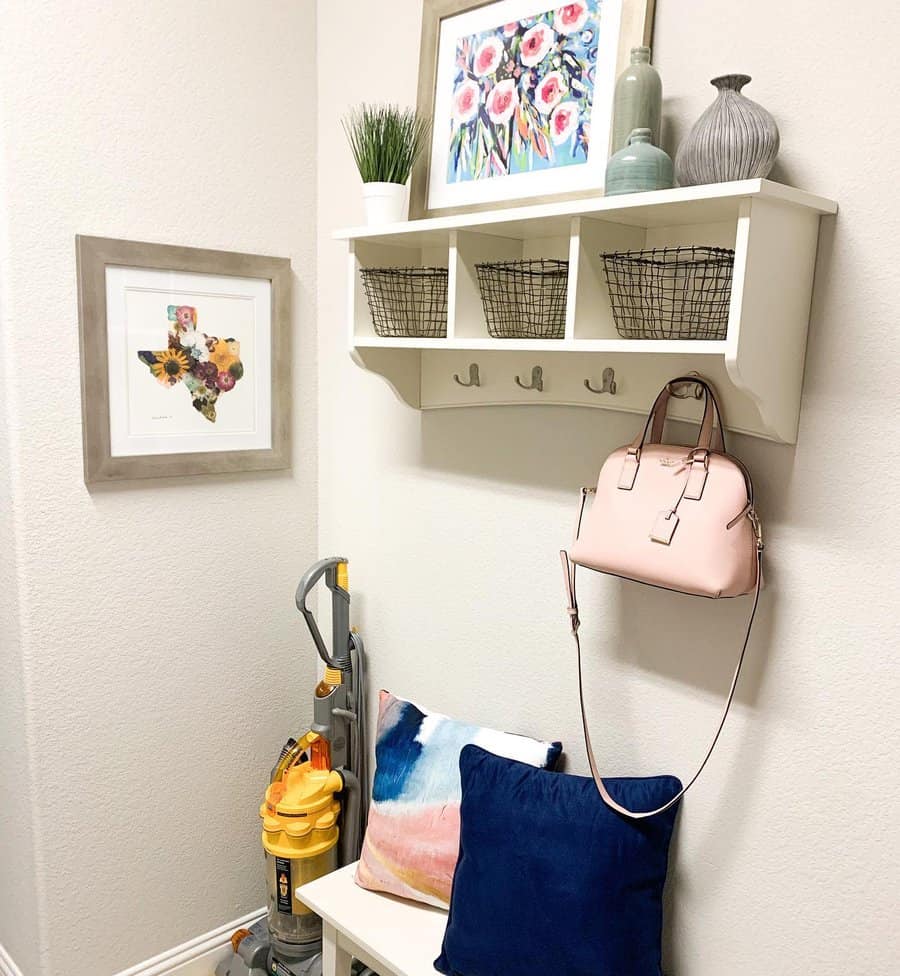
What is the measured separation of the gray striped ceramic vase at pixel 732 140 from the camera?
120 cm

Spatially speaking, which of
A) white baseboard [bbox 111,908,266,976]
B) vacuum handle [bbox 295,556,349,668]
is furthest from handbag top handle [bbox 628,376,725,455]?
white baseboard [bbox 111,908,266,976]

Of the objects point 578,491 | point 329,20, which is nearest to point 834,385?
point 578,491

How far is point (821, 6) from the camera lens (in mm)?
1244

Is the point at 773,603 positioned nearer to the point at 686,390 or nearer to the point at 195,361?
the point at 686,390

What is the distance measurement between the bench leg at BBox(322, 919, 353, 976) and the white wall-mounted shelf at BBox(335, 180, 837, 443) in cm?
111

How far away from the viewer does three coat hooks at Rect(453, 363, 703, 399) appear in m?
1.44

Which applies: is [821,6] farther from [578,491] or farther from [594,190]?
[578,491]

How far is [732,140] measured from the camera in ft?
3.93

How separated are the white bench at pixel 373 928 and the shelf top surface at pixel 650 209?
1.32 meters

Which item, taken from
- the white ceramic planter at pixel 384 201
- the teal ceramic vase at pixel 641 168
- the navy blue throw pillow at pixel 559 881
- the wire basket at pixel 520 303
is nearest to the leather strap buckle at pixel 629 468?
the wire basket at pixel 520 303

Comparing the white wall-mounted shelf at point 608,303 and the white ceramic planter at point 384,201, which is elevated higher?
the white ceramic planter at point 384,201

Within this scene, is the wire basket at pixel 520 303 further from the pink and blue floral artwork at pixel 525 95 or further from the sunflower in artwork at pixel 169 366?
the sunflower in artwork at pixel 169 366

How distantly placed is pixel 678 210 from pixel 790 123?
0.23 m

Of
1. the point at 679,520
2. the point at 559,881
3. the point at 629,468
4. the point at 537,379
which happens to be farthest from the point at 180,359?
the point at 559,881
